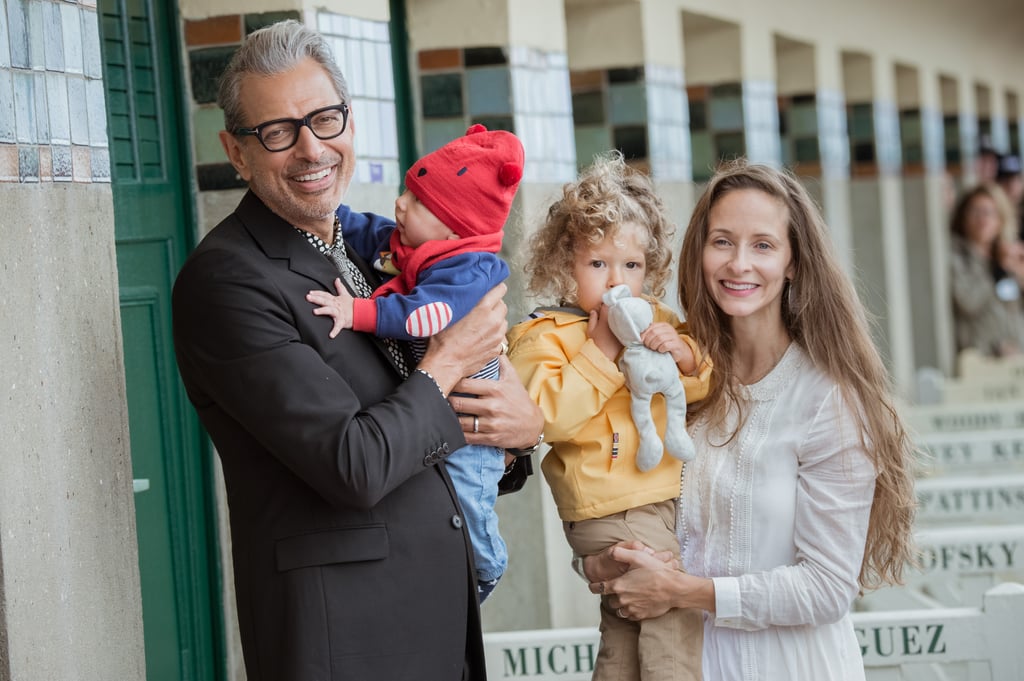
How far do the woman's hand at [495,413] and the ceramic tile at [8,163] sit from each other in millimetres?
924

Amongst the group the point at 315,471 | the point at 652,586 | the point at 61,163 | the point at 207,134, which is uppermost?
the point at 207,134

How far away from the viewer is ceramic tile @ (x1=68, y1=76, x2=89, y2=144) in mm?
2832

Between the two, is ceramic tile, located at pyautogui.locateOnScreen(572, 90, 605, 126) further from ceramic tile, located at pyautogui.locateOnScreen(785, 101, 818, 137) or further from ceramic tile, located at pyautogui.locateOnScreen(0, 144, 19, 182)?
ceramic tile, located at pyautogui.locateOnScreen(0, 144, 19, 182)

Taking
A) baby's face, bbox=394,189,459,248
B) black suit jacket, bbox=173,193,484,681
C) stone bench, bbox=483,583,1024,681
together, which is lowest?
stone bench, bbox=483,583,1024,681

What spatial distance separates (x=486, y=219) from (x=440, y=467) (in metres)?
0.50

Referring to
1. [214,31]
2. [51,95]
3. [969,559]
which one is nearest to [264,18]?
[214,31]

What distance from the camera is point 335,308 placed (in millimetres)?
2502

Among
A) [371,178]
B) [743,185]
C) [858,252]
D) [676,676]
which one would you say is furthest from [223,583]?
[858,252]

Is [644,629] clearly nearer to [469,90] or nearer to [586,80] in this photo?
[469,90]

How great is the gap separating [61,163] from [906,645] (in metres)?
2.44

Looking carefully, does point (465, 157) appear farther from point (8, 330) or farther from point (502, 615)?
point (502, 615)

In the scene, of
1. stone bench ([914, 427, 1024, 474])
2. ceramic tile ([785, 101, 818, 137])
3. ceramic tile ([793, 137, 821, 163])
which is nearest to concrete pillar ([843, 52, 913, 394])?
ceramic tile ([793, 137, 821, 163])

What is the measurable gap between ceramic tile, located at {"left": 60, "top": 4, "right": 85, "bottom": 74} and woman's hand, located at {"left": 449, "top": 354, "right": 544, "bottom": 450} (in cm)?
103

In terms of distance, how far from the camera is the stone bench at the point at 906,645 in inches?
142
